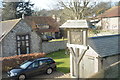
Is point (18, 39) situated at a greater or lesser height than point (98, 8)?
lesser

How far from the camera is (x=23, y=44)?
787 inches

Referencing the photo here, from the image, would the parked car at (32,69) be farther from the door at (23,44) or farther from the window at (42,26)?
the window at (42,26)

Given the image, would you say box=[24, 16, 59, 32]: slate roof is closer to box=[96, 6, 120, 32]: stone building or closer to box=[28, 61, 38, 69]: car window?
box=[96, 6, 120, 32]: stone building

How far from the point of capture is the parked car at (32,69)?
11.7 metres

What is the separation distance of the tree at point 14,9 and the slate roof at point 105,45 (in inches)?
1202

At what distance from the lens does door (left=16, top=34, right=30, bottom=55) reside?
773 inches

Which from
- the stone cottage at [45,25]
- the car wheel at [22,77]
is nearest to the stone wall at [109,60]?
the car wheel at [22,77]

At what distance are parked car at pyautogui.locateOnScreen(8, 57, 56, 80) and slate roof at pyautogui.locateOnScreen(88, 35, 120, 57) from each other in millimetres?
4258

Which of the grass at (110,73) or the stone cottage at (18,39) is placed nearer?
the grass at (110,73)

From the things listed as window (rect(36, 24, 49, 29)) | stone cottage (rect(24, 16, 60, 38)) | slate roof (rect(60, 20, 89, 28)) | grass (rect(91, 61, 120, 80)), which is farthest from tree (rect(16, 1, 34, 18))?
grass (rect(91, 61, 120, 80))

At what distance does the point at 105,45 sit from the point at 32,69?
5.95m

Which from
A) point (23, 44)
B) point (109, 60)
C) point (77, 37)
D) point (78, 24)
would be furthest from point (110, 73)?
point (23, 44)

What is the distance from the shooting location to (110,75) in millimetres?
6551

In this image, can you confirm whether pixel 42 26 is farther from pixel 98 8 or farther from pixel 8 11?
pixel 98 8
